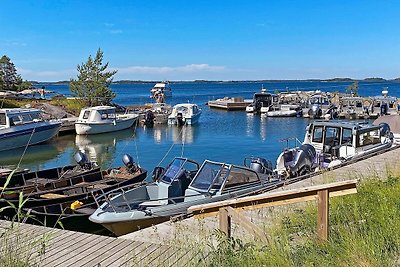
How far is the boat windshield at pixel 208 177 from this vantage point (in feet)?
31.2

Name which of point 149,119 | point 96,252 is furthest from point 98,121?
point 96,252

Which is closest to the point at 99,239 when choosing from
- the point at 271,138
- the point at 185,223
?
the point at 185,223

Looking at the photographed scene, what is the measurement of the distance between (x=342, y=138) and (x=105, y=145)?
1867 centimetres

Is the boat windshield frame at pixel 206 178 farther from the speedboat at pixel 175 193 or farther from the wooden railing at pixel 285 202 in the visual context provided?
the wooden railing at pixel 285 202

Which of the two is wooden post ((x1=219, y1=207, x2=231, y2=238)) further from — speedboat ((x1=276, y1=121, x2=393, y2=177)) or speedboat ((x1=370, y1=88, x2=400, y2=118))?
speedboat ((x1=370, y1=88, x2=400, y2=118))

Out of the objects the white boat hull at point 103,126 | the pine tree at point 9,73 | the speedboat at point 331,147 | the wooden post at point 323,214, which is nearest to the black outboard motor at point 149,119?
the white boat hull at point 103,126

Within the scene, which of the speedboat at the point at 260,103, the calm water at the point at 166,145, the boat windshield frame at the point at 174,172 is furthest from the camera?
the speedboat at the point at 260,103

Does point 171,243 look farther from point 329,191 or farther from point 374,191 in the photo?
point 374,191

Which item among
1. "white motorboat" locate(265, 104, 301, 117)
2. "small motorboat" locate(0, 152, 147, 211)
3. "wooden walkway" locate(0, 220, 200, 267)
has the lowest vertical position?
"white motorboat" locate(265, 104, 301, 117)

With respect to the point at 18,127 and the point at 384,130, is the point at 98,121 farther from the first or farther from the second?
the point at 384,130

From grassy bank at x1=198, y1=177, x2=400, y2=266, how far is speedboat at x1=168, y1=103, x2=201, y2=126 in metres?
32.1

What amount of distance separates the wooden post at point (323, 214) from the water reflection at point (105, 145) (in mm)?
18141

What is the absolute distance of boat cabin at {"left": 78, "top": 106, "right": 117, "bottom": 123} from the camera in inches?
1283

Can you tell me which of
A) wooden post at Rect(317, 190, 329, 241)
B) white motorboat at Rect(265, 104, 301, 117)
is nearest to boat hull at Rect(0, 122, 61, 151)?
wooden post at Rect(317, 190, 329, 241)
